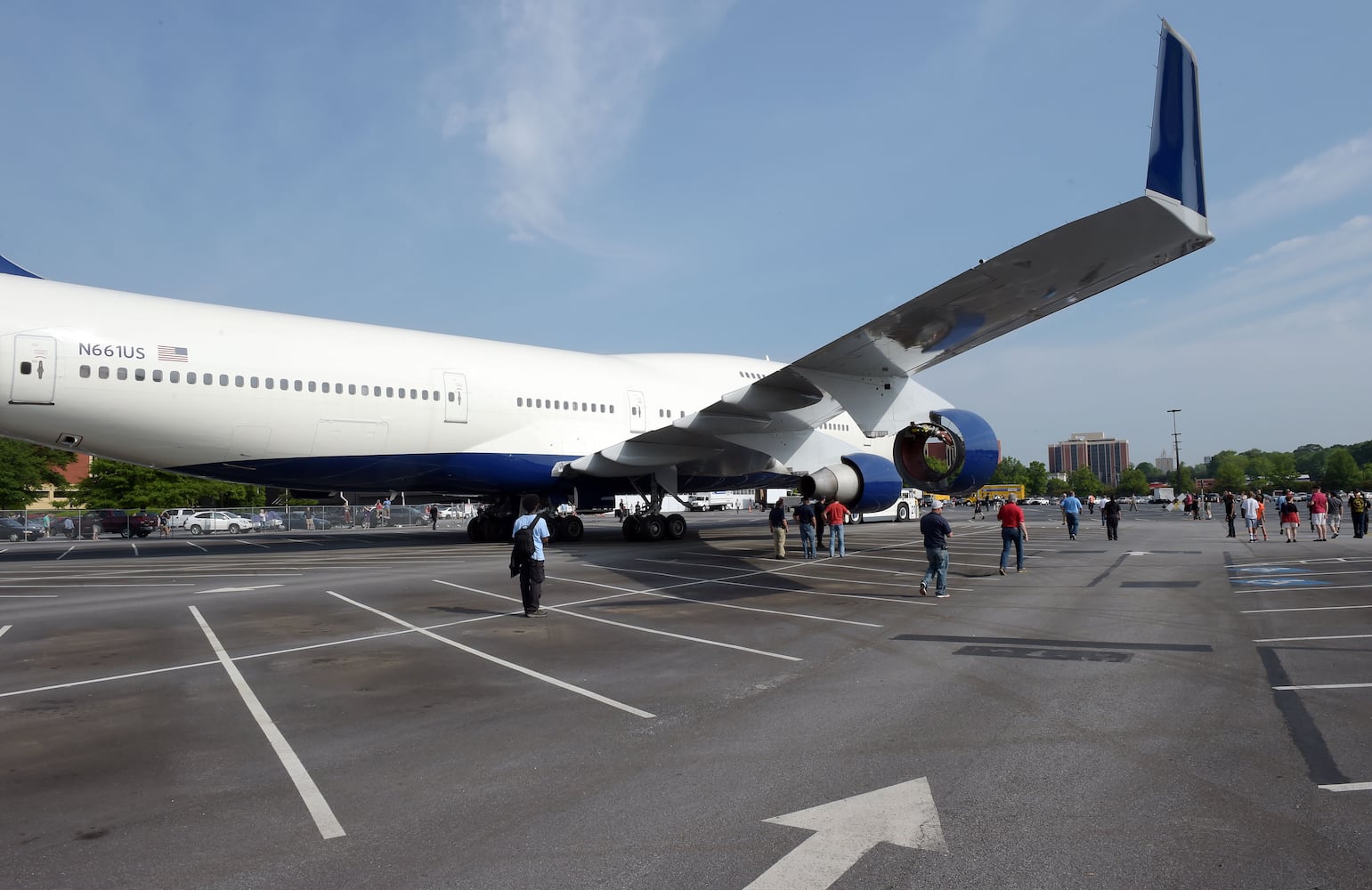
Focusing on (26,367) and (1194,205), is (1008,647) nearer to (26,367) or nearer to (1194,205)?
(1194,205)

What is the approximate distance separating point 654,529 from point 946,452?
10434 millimetres

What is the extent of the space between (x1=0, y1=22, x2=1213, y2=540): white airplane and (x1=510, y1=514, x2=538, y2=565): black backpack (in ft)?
16.1

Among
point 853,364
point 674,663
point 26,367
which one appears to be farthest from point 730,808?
point 26,367

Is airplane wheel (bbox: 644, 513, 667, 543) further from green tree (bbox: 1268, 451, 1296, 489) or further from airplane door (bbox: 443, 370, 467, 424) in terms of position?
green tree (bbox: 1268, 451, 1296, 489)

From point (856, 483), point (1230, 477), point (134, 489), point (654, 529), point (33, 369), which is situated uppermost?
point (1230, 477)

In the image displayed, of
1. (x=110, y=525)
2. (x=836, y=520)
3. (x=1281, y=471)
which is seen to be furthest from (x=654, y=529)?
(x=1281, y=471)

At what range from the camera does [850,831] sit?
143 inches

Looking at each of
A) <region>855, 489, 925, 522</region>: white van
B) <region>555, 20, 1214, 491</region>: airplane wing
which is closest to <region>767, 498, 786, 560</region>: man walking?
<region>555, 20, 1214, 491</region>: airplane wing

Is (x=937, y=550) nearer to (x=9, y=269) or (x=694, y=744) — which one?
(x=694, y=744)

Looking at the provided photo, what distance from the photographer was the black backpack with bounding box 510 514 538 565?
10000mm

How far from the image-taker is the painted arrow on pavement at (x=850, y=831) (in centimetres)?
A: 321

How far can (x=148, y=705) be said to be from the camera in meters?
6.02

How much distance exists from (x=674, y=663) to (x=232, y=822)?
4.10m

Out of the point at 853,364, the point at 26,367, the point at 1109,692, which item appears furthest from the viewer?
the point at 26,367
